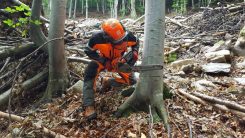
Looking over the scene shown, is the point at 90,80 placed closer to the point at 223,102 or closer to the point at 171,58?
the point at 223,102

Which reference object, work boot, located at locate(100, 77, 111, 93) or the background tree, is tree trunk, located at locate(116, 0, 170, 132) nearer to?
work boot, located at locate(100, 77, 111, 93)

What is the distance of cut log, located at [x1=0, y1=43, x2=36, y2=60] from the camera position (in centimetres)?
700

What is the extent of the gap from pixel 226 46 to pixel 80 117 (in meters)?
5.04

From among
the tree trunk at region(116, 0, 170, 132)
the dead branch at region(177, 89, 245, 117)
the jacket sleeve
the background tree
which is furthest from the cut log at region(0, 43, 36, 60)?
the dead branch at region(177, 89, 245, 117)

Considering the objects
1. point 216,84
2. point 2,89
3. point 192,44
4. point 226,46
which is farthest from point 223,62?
point 2,89

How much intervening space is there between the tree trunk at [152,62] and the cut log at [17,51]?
2.98m

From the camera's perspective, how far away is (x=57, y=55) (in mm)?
6566

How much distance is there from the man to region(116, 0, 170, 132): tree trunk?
53 centimetres

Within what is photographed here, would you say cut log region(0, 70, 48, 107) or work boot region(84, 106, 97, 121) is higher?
cut log region(0, 70, 48, 107)

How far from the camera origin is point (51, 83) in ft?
22.1

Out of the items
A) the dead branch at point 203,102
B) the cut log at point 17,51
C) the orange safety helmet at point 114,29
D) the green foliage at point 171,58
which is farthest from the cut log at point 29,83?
the green foliage at point 171,58

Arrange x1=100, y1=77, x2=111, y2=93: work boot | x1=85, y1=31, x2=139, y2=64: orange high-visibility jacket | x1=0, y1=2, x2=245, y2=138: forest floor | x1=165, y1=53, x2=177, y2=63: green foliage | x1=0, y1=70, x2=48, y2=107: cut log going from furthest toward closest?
x1=165, y1=53, x2=177, y2=63: green foliage < x1=0, y1=70, x2=48, y2=107: cut log < x1=100, y1=77, x2=111, y2=93: work boot < x1=85, y1=31, x2=139, y2=64: orange high-visibility jacket < x1=0, y1=2, x2=245, y2=138: forest floor

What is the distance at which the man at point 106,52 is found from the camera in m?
5.37

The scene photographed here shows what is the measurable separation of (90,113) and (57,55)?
170 cm
